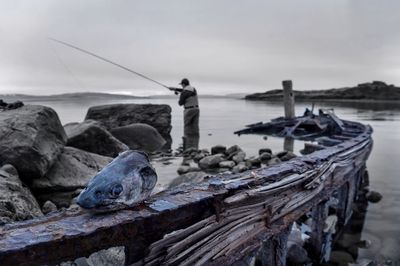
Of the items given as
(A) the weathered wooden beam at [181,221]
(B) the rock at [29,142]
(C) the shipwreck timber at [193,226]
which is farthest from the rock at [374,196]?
(B) the rock at [29,142]

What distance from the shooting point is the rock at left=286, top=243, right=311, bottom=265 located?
521cm

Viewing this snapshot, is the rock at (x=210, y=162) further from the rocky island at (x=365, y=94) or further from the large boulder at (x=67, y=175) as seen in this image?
the rocky island at (x=365, y=94)

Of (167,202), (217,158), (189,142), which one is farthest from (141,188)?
(189,142)

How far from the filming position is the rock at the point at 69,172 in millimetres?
7191

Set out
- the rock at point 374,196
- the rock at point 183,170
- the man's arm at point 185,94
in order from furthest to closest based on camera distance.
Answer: the man's arm at point 185,94 < the rock at point 183,170 < the rock at point 374,196

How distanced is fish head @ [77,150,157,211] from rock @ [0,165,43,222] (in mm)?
2476

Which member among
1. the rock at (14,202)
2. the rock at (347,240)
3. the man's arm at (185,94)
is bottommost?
the rock at (347,240)

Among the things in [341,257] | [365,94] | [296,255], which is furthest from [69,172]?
[365,94]

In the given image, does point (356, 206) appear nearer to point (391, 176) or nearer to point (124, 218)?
point (391, 176)

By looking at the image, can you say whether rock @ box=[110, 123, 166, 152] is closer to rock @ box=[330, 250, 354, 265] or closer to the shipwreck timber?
rock @ box=[330, 250, 354, 265]

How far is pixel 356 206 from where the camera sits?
8406 mm

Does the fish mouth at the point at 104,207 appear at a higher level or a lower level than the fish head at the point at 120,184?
lower

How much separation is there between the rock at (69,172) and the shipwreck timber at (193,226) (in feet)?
16.4

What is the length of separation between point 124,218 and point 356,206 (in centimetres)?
762
